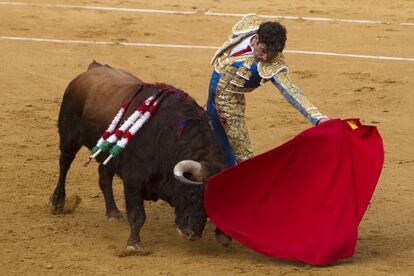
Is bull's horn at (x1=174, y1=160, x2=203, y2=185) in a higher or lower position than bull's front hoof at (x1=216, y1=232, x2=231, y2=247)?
higher

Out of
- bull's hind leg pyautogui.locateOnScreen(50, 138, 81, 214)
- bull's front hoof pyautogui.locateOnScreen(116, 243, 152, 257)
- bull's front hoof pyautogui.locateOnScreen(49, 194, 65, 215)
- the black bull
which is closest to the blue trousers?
the black bull

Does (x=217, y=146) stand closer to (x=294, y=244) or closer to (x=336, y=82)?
(x=294, y=244)

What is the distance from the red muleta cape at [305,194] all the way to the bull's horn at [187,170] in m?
0.11

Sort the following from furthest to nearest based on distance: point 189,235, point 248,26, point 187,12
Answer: point 187,12
point 248,26
point 189,235

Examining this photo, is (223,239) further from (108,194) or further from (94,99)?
(94,99)

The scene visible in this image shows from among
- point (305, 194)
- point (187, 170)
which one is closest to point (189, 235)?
point (187, 170)

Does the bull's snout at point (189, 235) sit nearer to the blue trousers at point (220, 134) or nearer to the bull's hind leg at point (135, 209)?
the bull's hind leg at point (135, 209)

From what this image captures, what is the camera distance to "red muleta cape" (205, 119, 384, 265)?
6.54 meters

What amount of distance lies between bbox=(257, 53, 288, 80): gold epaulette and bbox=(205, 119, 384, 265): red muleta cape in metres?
0.40

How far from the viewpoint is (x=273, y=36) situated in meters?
6.55

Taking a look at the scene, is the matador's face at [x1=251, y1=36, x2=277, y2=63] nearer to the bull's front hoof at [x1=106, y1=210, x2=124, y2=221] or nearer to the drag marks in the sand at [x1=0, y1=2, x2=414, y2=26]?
the bull's front hoof at [x1=106, y1=210, x2=124, y2=221]

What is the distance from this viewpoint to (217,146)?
269 inches

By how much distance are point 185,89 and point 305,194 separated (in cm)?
484

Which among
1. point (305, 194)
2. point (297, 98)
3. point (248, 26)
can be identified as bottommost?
point (305, 194)
